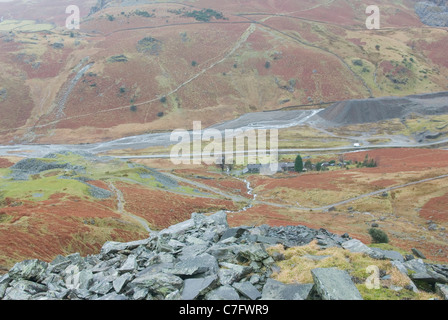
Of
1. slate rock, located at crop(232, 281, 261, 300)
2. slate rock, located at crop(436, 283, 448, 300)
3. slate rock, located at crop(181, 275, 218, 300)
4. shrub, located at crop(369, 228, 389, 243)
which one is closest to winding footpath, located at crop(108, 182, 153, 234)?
slate rock, located at crop(181, 275, 218, 300)

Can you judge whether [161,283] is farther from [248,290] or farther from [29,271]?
[29,271]

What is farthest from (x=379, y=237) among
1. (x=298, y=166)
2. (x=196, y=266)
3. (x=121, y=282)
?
(x=298, y=166)

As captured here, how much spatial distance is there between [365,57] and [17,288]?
607 feet

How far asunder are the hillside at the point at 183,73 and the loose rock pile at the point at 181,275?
110278mm

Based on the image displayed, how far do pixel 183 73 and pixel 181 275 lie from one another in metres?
149

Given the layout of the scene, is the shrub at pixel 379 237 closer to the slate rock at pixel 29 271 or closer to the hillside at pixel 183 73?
the slate rock at pixel 29 271

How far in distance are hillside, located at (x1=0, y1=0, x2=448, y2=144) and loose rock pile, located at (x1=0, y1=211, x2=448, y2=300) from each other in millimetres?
110278

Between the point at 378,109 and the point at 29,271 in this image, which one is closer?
the point at 29,271

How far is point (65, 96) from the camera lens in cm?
14038

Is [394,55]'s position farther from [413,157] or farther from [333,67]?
[413,157]

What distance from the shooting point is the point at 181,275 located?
14.6 meters

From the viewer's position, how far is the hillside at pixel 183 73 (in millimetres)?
132625

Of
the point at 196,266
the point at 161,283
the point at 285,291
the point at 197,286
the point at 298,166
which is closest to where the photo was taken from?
the point at 285,291
